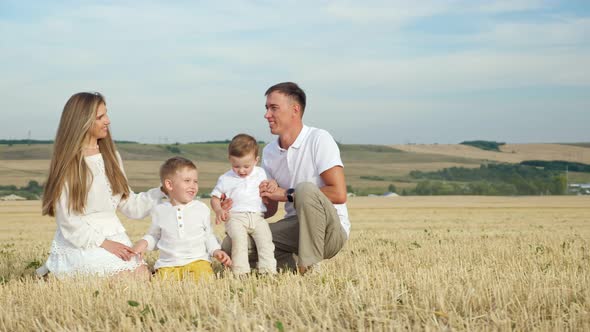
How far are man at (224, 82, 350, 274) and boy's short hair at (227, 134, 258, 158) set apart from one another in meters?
0.41

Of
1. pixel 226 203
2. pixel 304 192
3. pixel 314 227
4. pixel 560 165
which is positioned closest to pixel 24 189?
pixel 560 165

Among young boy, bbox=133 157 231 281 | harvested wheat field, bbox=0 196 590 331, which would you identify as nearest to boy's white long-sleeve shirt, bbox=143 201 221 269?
young boy, bbox=133 157 231 281

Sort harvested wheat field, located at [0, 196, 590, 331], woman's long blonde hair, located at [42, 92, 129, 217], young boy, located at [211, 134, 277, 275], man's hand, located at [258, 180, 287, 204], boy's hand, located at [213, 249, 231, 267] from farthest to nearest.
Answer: man's hand, located at [258, 180, 287, 204], young boy, located at [211, 134, 277, 275], boy's hand, located at [213, 249, 231, 267], woman's long blonde hair, located at [42, 92, 129, 217], harvested wheat field, located at [0, 196, 590, 331]

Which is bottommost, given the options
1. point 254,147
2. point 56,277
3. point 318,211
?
point 56,277

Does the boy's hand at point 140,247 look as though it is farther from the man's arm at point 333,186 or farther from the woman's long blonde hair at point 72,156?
the man's arm at point 333,186

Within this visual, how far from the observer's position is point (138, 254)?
7914mm

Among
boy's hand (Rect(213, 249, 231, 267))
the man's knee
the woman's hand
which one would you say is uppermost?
the man's knee

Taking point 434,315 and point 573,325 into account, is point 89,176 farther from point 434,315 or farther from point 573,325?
point 573,325

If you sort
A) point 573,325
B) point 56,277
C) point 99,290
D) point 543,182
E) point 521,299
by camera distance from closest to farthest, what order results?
point 573,325
point 521,299
point 99,290
point 56,277
point 543,182

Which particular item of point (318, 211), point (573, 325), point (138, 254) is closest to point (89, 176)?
point (138, 254)

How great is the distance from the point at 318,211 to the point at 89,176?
234 centimetres

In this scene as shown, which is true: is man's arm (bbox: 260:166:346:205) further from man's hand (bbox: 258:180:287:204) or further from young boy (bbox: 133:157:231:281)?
young boy (bbox: 133:157:231:281)

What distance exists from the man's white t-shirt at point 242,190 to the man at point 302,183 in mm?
93

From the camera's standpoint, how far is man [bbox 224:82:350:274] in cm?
811
